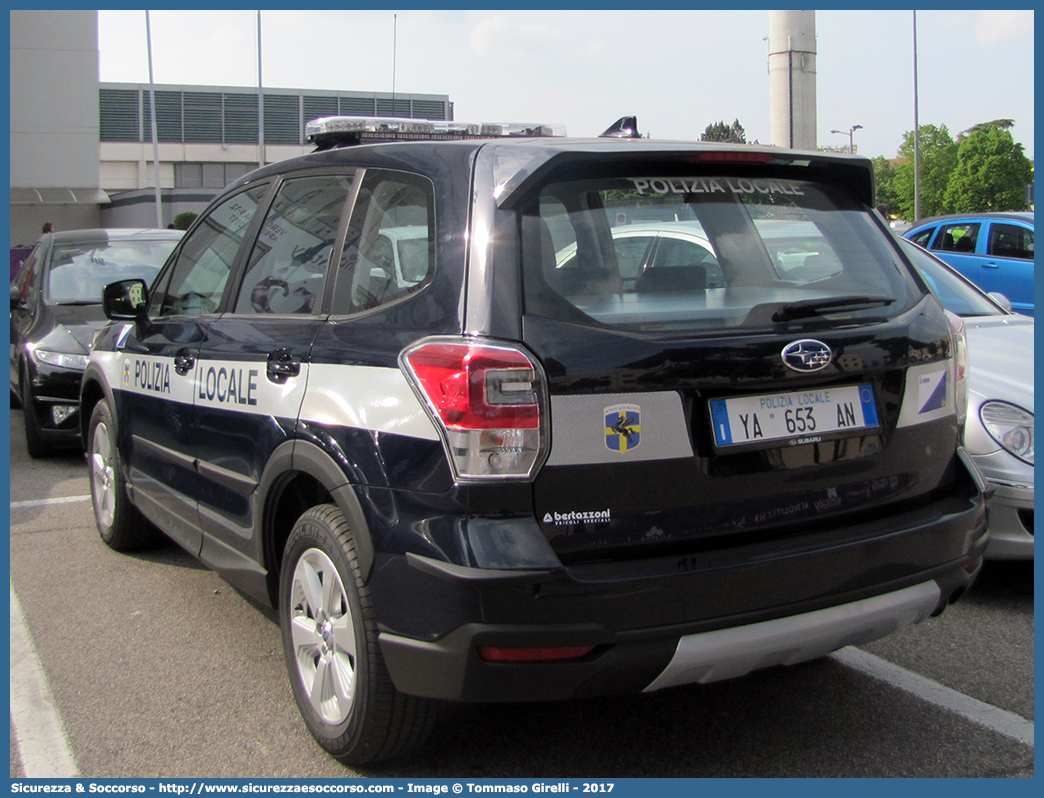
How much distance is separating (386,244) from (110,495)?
9.53 feet

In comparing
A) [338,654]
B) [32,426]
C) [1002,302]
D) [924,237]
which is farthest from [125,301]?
[924,237]

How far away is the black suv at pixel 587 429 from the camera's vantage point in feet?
8.37

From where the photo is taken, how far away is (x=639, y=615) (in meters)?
2.56

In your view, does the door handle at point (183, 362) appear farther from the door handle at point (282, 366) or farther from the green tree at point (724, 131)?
the green tree at point (724, 131)

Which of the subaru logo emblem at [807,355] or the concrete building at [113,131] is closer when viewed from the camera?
the subaru logo emblem at [807,355]

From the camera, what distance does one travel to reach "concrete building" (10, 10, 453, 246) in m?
32.2

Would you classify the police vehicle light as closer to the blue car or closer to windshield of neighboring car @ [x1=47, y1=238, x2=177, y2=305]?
windshield of neighboring car @ [x1=47, y1=238, x2=177, y2=305]

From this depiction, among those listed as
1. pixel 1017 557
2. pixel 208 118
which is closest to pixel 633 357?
pixel 1017 557

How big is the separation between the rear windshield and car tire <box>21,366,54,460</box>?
601 centimetres

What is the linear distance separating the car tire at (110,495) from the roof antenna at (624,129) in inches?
112

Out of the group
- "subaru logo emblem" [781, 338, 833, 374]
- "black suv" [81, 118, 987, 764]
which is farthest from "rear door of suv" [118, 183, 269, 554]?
"subaru logo emblem" [781, 338, 833, 374]

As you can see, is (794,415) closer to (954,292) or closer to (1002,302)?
(954,292)

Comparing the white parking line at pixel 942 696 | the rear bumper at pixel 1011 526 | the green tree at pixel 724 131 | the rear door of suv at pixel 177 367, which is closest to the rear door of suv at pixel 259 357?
the rear door of suv at pixel 177 367

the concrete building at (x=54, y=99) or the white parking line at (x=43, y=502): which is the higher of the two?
the concrete building at (x=54, y=99)
